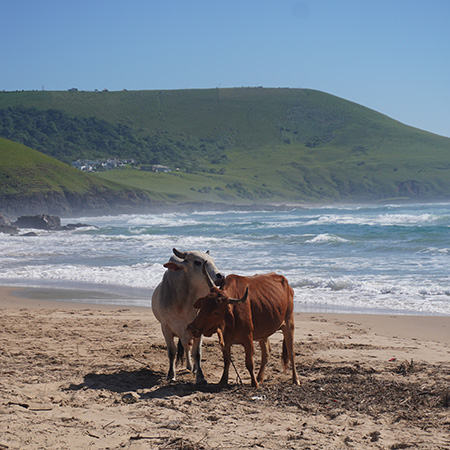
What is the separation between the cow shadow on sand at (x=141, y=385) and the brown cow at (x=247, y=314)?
37 centimetres

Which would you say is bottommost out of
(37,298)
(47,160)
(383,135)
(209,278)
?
(37,298)

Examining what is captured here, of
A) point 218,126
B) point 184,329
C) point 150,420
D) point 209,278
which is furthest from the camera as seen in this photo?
point 218,126

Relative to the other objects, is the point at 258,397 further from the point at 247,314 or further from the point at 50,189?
the point at 50,189

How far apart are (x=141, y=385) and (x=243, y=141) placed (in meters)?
145

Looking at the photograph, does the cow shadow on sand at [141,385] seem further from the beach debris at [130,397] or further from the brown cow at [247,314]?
the brown cow at [247,314]

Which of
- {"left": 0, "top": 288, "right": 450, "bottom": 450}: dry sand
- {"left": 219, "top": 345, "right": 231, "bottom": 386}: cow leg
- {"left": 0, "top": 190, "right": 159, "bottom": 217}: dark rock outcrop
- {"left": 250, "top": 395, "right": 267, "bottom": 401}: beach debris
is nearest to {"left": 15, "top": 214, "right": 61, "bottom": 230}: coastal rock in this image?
{"left": 0, "top": 190, "right": 159, "bottom": 217}: dark rock outcrop

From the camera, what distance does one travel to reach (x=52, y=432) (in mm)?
5359

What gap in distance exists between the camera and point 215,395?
6637mm

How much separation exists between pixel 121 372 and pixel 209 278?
1.81 meters

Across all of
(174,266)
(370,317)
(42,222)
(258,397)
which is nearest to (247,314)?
(258,397)

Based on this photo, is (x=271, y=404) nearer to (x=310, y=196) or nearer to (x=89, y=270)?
(x=89, y=270)

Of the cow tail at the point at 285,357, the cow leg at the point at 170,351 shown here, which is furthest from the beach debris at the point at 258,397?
the cow leg at the point at 170,351

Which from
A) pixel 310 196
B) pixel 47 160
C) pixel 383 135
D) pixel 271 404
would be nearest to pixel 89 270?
pixel 271 404

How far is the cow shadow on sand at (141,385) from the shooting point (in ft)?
22.4
